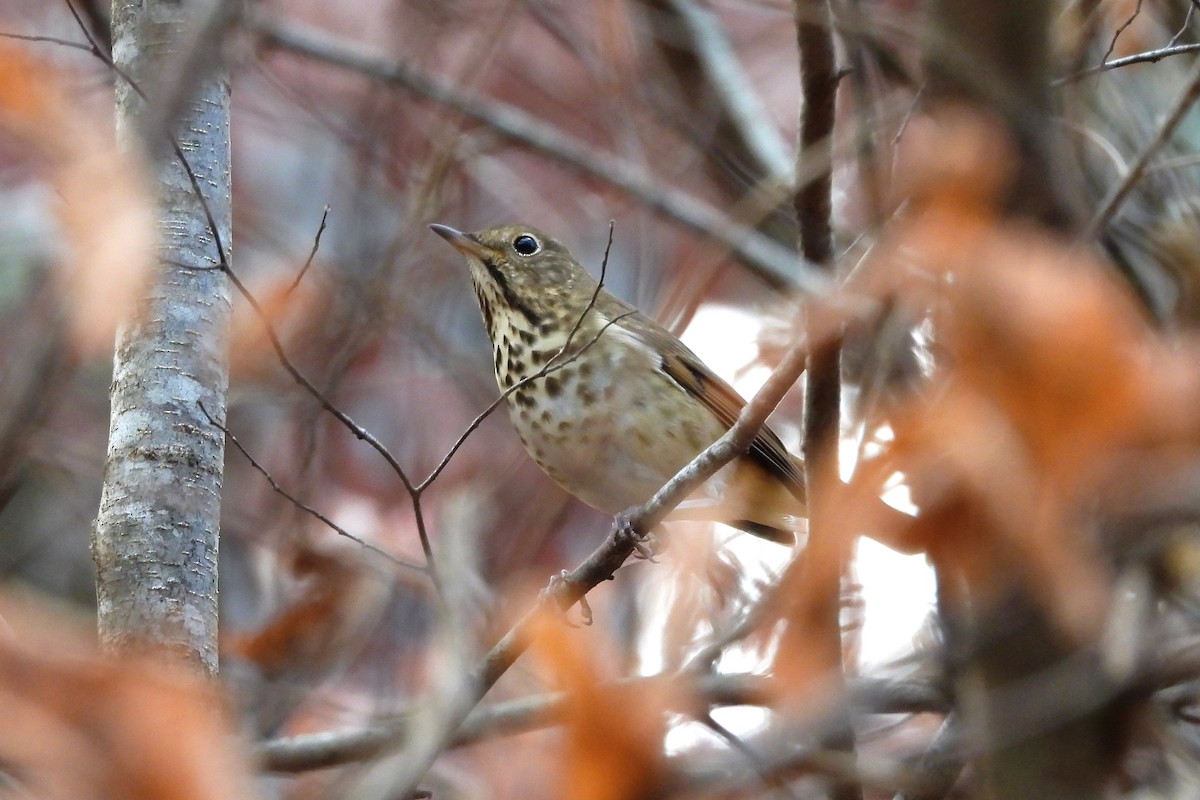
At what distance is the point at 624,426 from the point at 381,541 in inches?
54.1

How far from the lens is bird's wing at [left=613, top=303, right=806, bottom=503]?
15.7ft

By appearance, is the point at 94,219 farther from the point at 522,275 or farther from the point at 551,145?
the point at 551,145

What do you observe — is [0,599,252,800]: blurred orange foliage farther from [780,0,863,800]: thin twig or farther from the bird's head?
the bird's head

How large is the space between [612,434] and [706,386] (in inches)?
20.6

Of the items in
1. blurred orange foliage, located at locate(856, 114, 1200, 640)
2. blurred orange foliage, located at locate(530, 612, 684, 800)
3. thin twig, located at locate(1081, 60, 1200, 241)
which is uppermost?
thin twig, located at locate(1081, 60, 1200, 241)

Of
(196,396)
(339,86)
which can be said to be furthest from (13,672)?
(339,86)

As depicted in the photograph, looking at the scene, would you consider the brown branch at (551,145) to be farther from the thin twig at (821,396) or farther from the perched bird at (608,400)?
the thin twig at (821,396)

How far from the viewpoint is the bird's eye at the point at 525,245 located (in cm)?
517

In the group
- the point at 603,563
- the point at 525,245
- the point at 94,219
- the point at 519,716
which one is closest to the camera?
the point at 94,219

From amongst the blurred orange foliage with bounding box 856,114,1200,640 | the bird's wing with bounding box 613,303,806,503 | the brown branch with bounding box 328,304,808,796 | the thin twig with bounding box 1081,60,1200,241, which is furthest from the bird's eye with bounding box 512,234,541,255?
the blurred orange foliage with bounding box 856,114,1200,640

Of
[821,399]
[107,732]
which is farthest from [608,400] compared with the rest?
[107,732]

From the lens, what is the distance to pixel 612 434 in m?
4.57

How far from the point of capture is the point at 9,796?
7.25ft

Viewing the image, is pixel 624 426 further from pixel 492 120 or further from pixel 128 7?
pixel 128 7
